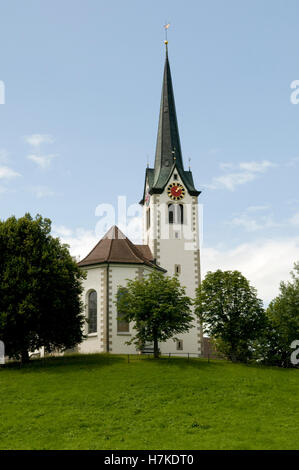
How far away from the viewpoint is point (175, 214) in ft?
205

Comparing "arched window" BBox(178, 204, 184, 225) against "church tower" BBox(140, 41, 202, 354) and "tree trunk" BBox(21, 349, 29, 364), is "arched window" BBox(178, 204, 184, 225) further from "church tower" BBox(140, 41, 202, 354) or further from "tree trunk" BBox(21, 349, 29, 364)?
"tree trunk" BBox(21, 349, 29, 364)

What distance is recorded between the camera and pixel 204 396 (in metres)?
34.2

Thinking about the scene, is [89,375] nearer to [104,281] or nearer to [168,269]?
[104,281]

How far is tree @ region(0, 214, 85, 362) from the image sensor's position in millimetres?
43344

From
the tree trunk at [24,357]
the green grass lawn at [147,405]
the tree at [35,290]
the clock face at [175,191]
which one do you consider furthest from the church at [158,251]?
the green grass lawn at [147,405]

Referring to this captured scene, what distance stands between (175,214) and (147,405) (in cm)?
3291

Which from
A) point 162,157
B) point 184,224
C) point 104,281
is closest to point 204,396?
point 104,281

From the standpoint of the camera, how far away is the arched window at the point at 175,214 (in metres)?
62.4

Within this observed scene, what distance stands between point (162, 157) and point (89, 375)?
32.5m

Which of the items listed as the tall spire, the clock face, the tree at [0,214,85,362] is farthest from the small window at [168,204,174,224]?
the tree at [0,214,85,362]

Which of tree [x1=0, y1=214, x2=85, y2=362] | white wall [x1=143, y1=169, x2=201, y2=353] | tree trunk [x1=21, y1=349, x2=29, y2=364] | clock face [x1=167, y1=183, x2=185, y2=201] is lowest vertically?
tree trunk [x1=21, y1=349, x2=29, y2=364]

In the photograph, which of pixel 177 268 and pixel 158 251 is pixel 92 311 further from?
pixel 177 268

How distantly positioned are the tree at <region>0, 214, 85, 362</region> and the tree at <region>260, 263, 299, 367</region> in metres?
17.4

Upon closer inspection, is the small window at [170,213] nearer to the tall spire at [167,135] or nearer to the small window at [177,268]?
the tall spire at [167,135]
